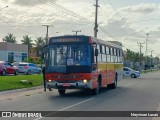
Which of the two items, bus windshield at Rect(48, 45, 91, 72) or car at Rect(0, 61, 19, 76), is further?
car at Rect(0, 61, 19, 76)

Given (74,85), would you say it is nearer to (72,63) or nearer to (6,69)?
(72,63)

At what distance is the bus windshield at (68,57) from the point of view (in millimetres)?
20453

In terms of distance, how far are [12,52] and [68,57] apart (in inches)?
2585

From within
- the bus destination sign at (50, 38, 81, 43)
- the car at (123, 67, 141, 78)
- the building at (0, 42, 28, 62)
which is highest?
the building at (0, 42, 28, 62)

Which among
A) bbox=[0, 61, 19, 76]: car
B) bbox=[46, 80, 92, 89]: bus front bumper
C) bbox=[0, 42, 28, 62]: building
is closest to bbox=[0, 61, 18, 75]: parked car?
bbox=[0, 61, 19, 76]: car

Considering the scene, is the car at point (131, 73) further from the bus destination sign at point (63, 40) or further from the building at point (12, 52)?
the bus destination sign at point (63, 40)

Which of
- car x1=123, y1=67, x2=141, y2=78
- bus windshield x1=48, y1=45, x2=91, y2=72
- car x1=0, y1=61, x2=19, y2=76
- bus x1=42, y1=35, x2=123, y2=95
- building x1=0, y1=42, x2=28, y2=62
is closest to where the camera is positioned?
bus x1=42, y1=35, x2=123, y2=95

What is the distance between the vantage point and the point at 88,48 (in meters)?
20.7

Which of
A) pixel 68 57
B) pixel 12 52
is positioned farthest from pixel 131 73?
pixel 12 52

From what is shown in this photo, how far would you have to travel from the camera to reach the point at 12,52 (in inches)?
3337

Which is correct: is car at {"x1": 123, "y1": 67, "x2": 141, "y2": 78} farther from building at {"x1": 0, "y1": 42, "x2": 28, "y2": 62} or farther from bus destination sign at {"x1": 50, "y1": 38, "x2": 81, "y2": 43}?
bus destination sign at {"x1": 50, "y1": 38, "x2": 81, "y2": 43}

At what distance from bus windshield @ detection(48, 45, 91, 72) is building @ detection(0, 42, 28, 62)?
62.3m

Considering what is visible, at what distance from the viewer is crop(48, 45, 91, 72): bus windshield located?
2045 centimetres

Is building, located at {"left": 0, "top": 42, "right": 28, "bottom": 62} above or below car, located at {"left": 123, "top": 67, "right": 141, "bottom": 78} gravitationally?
above
